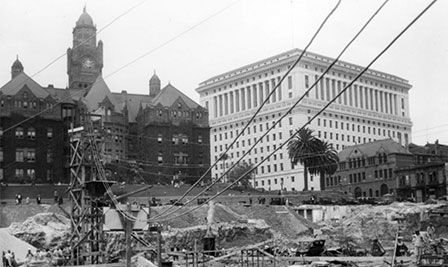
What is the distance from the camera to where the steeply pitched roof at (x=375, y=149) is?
131m

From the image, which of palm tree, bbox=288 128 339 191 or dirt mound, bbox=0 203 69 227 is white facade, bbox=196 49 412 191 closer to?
palm tree, bbox=288 128 339 191

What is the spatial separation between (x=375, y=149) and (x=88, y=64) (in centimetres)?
6089

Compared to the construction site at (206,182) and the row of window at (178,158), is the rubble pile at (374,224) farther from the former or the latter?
the row of window at (178,158)

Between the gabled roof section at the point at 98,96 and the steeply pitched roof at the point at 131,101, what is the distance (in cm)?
326

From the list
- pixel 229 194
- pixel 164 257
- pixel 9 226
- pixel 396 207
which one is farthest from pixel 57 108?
pixel 164 257

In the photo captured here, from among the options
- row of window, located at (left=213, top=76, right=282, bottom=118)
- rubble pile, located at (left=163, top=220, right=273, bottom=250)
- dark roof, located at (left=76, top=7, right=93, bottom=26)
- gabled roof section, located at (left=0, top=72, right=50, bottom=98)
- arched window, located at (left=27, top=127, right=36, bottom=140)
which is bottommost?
rubble pile, located at (left=163, top=220, right=273, bottom=250)

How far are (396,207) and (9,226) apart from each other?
46.0m

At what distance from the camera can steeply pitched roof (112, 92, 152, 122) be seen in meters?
118

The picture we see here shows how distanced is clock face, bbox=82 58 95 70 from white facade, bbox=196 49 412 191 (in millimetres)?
41273

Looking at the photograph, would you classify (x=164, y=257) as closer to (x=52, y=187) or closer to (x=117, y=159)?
(x=52, y=187)

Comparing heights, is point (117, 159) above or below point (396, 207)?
above

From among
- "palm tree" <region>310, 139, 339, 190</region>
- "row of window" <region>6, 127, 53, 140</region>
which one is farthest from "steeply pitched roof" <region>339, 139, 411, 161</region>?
"row of window" <region>6, 127, 53, 140</region>

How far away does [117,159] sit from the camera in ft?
350

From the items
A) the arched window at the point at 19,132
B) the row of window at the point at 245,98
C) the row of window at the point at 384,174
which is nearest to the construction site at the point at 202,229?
the arched window at the point at 19,132
